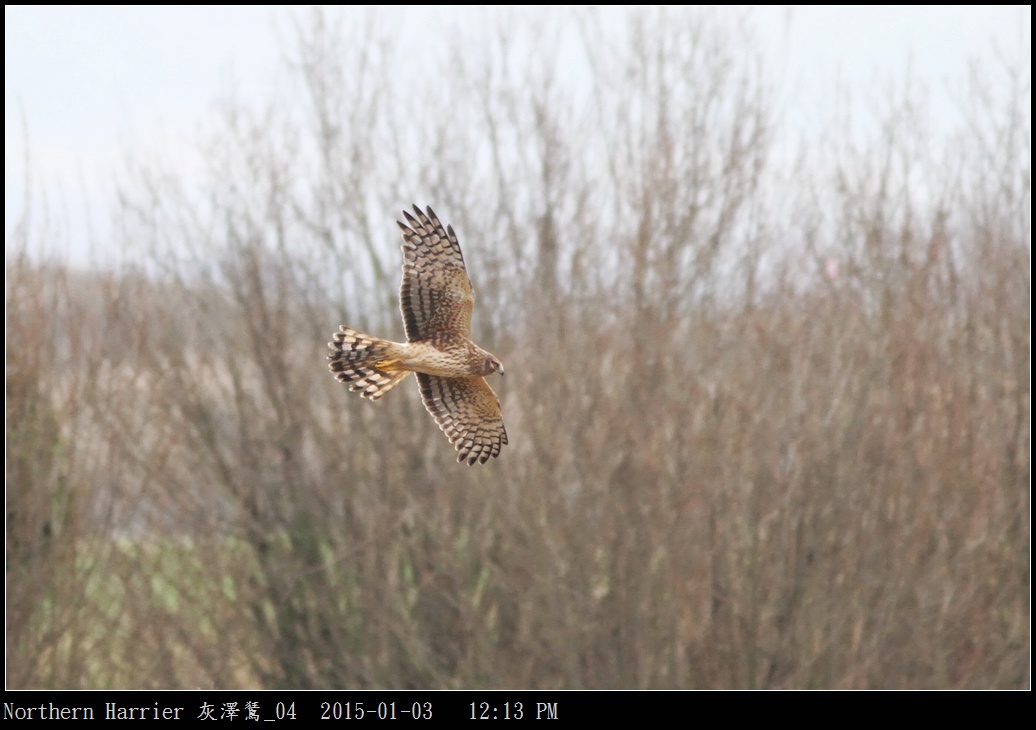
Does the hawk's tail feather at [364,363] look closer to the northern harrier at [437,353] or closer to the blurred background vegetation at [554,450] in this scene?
the northern harrier at [437,353]

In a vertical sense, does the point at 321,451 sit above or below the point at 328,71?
below

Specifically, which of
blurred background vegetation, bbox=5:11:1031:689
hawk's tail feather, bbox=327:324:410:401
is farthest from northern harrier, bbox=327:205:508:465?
blurred background vegetation, bbox=5:11:1031:689

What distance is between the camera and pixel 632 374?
338 inches

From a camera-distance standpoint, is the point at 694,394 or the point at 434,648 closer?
the point at 694,394

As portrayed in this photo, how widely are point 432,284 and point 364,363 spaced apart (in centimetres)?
43

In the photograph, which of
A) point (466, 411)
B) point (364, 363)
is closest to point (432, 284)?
point (466, 411)

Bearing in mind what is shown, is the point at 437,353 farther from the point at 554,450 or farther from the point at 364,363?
the point at 554,450

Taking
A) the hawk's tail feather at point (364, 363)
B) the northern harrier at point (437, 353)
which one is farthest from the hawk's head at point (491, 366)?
the hawk's tail feather at point (364, 363)

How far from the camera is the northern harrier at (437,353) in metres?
2.39

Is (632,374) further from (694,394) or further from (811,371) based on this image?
(811,371)

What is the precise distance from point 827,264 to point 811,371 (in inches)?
43.5

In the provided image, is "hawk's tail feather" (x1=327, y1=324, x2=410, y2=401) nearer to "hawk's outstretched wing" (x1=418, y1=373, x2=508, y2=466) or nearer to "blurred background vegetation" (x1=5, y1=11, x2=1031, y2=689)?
"hawk's outstretched wing" (x1=418, y1=373, x2=508, y2=466)
